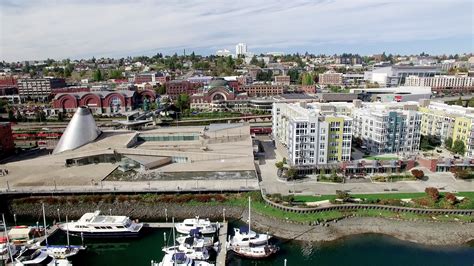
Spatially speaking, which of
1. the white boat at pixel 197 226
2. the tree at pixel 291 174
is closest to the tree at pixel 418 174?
the tree at pixel 291 174

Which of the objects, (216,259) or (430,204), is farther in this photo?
(430,204)

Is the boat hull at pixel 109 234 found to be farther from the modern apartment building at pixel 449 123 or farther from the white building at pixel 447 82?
the white building at pixel 447 82

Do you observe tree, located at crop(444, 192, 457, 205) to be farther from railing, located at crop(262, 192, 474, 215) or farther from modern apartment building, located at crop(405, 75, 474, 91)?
modern apartment building, located at crop(405, 75, 474, 91)

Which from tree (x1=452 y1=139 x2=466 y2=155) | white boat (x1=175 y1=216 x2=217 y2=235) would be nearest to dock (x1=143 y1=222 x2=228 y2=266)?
white boat (x1=175 y1=216 x2=217 y2=235)

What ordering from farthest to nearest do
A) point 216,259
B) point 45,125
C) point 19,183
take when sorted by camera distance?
1. point 45,125
2. point 19,183
3. point 216,259

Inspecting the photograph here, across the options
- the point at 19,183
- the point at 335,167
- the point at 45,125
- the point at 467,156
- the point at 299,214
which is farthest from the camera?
the point at 45,125

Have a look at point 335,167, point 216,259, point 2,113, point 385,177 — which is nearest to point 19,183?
point 216,259

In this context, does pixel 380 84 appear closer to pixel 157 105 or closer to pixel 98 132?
pixel 157 105

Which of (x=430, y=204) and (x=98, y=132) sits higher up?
(x=98, y=132)
